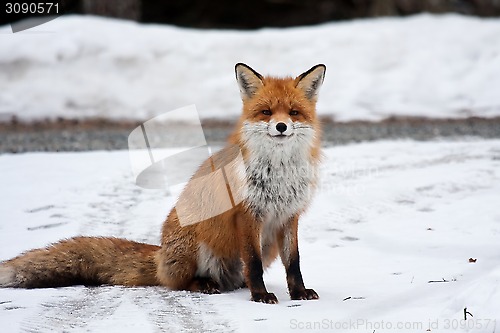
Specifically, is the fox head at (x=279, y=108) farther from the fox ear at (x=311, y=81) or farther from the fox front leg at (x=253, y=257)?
the fox front leg at (x=253, y=257)

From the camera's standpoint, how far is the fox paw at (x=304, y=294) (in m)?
4.53

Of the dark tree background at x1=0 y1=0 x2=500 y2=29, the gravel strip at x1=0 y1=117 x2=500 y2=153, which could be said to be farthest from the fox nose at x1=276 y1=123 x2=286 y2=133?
the dark tree background at x1=0 y1=0 x2=500 y2=29

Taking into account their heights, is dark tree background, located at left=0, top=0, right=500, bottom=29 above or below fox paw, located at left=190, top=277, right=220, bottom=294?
above

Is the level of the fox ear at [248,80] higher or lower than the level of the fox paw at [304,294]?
higher

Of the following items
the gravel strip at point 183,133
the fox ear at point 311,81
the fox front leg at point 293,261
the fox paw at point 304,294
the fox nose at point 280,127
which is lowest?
the fox paw at point 304,294

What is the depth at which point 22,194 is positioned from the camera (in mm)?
6910

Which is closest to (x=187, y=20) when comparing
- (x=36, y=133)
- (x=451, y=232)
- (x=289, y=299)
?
(x=36, y=133)

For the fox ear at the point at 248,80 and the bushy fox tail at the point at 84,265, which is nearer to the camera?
the fox ear at the point at 248,80

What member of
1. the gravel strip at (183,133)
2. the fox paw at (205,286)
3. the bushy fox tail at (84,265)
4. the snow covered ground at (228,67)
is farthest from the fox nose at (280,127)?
the snow covered ground at (228,67)

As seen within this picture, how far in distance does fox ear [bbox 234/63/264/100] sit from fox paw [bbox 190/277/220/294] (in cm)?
130

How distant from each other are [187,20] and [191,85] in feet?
19.9

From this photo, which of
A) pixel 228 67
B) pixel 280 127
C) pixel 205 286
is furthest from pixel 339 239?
pixel 228 67

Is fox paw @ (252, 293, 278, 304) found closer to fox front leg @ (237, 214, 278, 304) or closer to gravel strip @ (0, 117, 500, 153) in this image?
fox front leg @ (237, 214, 278, 304)

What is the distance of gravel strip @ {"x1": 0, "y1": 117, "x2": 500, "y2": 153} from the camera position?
32.4ft
